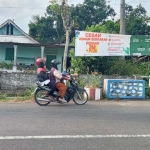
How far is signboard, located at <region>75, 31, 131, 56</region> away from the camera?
42.8ft

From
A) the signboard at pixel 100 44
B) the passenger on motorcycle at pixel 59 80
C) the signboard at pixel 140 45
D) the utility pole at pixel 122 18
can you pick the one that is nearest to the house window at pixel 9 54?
the utility pole at pixel 122 18

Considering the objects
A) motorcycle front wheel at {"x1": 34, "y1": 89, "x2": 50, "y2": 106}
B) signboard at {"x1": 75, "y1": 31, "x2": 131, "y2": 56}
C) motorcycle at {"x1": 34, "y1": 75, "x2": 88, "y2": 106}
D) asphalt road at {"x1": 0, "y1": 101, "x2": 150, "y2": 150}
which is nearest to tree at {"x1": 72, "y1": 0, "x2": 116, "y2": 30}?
signboard at {"x1": 75, "y1": 31, "x2": 131, "y2": 56}

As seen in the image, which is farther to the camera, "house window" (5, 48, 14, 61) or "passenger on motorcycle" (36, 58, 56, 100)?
"house window" (5, 48, 14, 61)

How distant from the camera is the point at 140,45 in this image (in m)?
14.0

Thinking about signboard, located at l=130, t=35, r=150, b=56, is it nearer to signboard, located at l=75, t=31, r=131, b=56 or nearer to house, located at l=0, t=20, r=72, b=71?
signboard, located at l=75, t=31, r=131, b=56

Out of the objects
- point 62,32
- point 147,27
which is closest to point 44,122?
point 147,27

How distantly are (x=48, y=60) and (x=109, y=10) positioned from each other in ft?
69.7

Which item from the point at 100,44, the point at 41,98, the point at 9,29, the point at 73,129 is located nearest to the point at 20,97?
the point at 41,98

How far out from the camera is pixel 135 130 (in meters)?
6.06

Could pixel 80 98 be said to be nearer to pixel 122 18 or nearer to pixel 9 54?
pixel 122 18

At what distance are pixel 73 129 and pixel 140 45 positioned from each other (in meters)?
9.01

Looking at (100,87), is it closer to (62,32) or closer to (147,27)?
(147,27)

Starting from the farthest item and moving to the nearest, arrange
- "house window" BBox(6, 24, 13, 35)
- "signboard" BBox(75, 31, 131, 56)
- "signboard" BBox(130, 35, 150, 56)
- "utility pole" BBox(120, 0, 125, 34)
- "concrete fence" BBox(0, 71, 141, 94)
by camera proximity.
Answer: "house window" BBox(6, 24, 13, 35) → "utility pole" BBox(120, 0, 125, 34) → "signboard" BBox(130, 35, 150, 56) → "signboard" BBox(75, 31, 131, 56) → "concrete fence" BBox(0, 71, 141, 94)

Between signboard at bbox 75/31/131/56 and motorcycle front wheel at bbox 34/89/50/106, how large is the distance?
3975 millimetres
